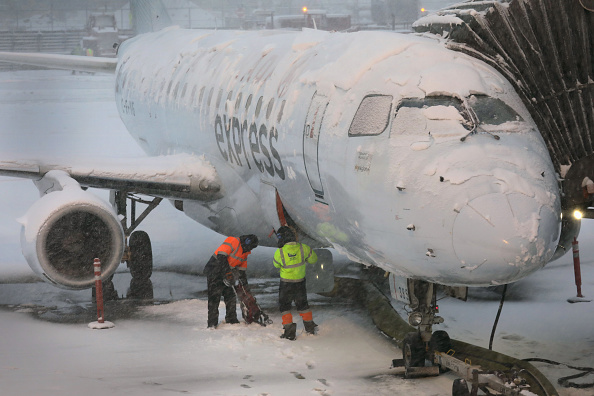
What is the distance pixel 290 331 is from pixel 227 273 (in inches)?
48.9

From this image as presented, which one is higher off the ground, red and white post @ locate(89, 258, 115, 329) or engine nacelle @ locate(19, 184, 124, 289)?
engine nacelle @ locate(19, 184, 124, 289)

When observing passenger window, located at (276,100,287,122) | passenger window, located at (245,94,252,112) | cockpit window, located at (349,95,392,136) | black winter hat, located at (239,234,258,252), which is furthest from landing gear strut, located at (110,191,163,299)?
cockpit window, located at (349,95,392,136)

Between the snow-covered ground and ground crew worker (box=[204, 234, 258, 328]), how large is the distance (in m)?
0.23

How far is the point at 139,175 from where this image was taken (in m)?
13.1

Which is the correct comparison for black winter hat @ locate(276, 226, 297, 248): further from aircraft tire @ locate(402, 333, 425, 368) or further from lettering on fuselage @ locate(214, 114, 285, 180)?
aircraft tire @ locate(402, 333, 425, 368)

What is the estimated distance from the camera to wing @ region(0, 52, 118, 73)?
2072cm

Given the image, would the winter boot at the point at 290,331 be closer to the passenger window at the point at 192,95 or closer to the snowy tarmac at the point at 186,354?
the snowy tarmac at the point at 186,354

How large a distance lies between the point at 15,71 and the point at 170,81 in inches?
1953

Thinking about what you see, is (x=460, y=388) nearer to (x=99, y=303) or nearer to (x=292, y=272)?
(x=292, y=272)

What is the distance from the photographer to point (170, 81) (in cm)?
1622

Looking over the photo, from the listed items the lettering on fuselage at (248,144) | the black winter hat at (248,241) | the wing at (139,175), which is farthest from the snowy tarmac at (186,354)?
the lettering on fuselage at (248,144)

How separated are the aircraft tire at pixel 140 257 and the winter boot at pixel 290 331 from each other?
15.5ft

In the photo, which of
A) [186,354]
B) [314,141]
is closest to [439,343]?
[314,141]

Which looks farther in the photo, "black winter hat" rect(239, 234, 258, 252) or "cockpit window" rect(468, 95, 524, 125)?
"black winter hat" rect(239, 234, 258, 252)
